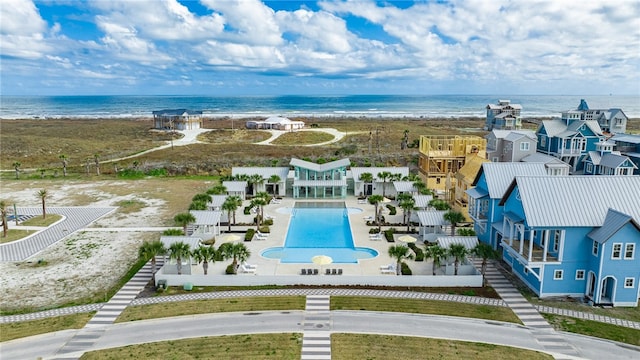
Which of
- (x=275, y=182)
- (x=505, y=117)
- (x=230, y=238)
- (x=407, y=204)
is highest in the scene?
(x=505, y=117)

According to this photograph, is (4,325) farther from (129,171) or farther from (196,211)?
(129,171)

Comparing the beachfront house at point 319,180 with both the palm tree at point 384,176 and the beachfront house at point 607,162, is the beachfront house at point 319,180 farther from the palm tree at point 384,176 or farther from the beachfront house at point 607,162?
the beachfront house at point 607,162

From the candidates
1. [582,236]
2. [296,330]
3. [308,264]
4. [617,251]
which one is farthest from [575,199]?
[296,330]

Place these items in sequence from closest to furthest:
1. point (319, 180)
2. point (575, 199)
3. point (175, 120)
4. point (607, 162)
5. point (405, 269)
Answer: point (575, 199), point (405, 269), point (607, 162), point (319, 180), point (175, 120)

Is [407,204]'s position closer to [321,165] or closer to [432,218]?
[432,218]

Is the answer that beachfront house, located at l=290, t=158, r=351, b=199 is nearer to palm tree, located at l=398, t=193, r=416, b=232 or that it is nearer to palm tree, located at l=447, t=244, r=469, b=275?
palm tree, located at l=398, t=193, r=416, b=232

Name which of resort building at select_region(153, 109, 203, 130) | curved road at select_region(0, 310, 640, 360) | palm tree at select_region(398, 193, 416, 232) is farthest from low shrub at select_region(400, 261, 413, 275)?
resort building at select_region(153, 109, 203, 130)
